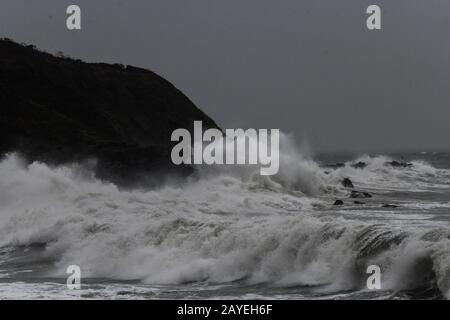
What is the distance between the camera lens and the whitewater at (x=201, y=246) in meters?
12.7

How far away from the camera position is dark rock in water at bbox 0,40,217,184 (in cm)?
3444

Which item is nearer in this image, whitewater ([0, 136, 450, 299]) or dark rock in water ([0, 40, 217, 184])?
whitewater ([0, 136, 450, 299])

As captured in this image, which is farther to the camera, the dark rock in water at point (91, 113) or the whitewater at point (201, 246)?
the dark rock in water at point (91, 113)

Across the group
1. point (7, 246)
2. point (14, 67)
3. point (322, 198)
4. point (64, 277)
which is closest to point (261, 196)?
point (322, 198)

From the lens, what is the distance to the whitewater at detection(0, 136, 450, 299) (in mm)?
12656

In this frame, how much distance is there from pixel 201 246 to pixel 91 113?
32.6 metres

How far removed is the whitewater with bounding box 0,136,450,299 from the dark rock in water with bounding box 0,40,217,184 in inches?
242

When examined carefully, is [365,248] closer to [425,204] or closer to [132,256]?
[132,256]

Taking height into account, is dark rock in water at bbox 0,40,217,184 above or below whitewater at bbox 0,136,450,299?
above

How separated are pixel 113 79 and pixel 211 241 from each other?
148ft

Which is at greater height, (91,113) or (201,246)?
(91,113)

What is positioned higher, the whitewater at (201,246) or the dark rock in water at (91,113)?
the dark rock in water at (91,113)

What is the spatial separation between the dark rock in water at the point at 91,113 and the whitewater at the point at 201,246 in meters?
6.16

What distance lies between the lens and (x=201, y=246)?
53.3 ft
